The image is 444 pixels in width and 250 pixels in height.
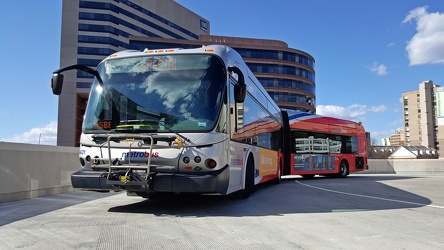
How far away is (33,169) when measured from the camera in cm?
1041

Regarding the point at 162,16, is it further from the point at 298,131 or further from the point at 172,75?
the point at 172,75

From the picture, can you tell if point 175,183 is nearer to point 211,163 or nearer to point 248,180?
point 211,163

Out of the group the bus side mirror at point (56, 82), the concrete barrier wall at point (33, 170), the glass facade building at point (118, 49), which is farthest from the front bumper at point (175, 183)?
the glass facade building at point (118, 49)

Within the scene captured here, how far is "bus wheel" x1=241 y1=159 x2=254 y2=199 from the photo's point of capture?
31.7 ft

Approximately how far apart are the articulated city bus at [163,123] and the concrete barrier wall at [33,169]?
3097 millimetres

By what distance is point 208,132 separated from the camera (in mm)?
7059

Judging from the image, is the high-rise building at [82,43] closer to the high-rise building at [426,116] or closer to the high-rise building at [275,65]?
the high-rise building at [275,65]

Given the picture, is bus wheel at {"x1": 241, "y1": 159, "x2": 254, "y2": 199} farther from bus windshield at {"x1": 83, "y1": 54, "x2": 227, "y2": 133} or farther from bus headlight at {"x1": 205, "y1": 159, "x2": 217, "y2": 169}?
bus windshield at {"x1": 83, "y1": 54, "x2": 227, "y2": 133}

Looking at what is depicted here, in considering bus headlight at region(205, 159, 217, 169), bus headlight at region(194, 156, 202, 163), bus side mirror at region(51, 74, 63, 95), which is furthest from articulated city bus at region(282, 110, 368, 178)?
bus side mirror at region(51, 74, 63, 95)

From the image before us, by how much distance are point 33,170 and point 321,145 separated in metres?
14.8

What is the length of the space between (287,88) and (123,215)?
92.5 m

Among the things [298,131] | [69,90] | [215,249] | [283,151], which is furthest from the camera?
[69,90]

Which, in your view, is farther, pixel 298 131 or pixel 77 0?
pixel 77 0

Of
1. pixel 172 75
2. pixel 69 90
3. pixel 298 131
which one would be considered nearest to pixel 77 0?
pixel 69 90
